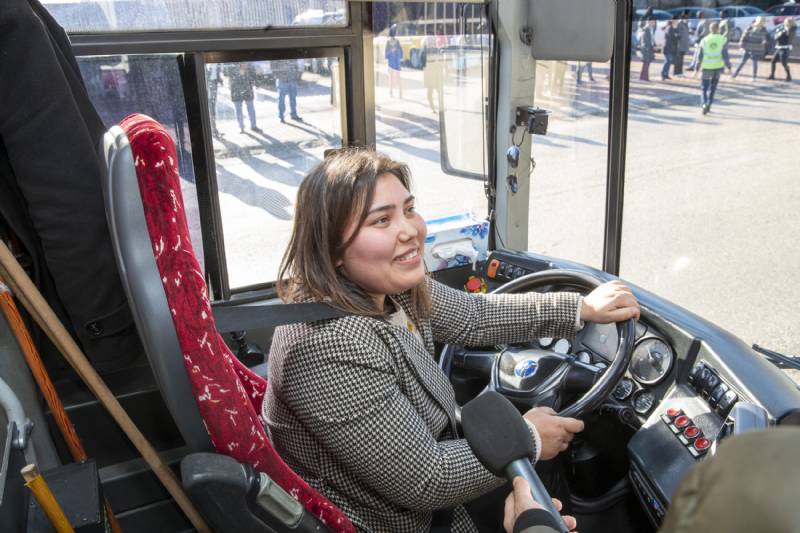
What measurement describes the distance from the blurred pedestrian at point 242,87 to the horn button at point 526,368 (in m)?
1.31

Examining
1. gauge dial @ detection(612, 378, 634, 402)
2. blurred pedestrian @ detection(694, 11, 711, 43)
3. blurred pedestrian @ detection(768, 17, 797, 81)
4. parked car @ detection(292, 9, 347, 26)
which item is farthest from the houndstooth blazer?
blurred pedestrian @ detection(694, 11, 711, 43)

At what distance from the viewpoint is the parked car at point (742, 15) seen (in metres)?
3.46

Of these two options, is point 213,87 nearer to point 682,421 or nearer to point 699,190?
point 682,421

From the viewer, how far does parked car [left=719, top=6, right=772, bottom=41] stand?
11.3 feet

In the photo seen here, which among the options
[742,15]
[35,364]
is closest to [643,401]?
[35,364]

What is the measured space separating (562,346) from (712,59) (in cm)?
340

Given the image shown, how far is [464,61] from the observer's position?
2.85 metres

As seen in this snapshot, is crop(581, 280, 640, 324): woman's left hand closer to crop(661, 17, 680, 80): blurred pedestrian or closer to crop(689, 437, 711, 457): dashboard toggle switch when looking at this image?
crop(689, 437, 711, 457): dashboard toggle switch

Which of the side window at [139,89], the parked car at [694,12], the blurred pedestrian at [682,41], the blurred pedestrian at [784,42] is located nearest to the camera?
the side window at [139,89]

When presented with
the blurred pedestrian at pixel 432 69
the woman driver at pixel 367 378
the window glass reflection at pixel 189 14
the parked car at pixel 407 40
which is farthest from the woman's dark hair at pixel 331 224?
the blurred pedestrian at pixel 432 69

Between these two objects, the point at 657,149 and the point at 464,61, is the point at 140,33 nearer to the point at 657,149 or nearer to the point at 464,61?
the point at 464,61

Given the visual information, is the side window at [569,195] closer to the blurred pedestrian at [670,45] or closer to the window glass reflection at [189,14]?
the blurred pedestrian at [670,45]

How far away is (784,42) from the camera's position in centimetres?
350

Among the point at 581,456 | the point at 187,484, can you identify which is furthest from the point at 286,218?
the point at 187,484
